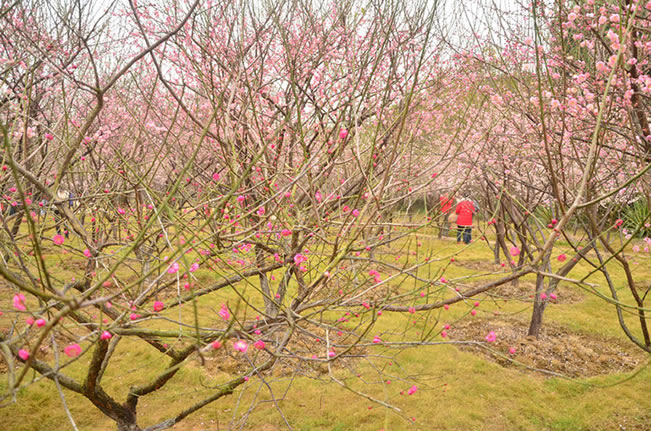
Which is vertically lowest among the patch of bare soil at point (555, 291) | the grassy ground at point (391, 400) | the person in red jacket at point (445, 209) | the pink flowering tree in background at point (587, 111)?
the grassy ground at point (391, 400)

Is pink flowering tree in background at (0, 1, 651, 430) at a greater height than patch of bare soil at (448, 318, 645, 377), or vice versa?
pink flowering tree in background at (0, 1, 651, 430)

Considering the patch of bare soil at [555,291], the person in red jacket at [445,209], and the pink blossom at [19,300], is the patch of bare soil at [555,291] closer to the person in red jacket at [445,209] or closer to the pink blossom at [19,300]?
the person in red jacket at [445,209]

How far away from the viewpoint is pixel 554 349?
6672 mm

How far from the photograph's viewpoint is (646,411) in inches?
201

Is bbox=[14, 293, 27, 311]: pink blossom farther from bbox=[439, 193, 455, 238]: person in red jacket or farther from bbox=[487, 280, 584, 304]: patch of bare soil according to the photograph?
bbox=[487, 280, 584, 304]: patch of bare soil

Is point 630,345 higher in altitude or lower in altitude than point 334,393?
higher

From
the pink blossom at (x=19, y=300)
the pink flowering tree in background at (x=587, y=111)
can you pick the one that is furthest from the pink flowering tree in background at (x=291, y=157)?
the pink blossom at (x=19, y=300)

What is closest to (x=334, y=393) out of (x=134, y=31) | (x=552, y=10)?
(x=552, y=10)

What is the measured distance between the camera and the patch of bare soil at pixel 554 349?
6.19 m

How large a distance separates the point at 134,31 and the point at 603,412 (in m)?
9.09

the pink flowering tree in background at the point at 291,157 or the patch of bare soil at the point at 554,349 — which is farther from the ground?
the pink flowering tree in background at the point at 291,157

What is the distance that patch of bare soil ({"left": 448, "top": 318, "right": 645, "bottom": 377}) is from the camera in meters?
6.19

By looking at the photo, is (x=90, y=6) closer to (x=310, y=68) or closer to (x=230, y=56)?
(x=230, y=56)

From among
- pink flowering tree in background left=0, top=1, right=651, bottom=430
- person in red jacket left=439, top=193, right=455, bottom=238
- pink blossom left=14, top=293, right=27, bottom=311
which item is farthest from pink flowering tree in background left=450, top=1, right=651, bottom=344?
pink blossom left=14, top=293, right=27, bottom=311
